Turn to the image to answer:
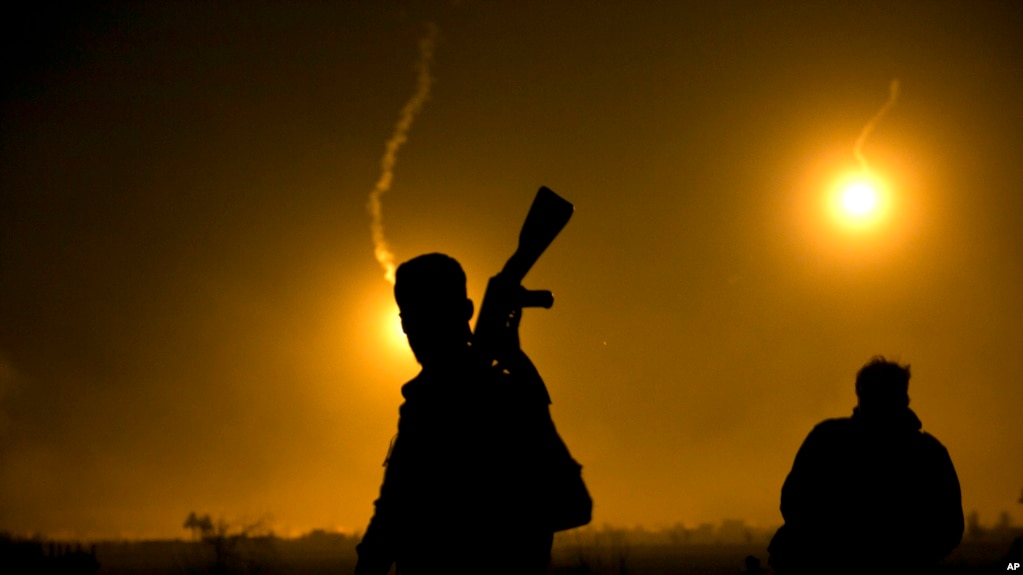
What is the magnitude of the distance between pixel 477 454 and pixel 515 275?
1.59 feet

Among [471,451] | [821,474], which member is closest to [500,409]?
[471,451]

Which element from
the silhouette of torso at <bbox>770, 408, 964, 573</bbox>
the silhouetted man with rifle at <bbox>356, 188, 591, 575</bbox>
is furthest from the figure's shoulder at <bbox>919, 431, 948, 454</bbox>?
the silhouetted man with rifle at <bbox>356, 188, 591, 575</bbox>

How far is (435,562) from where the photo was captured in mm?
2248

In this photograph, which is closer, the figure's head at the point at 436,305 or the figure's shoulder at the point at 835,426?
the figure's head at the point at 436,305

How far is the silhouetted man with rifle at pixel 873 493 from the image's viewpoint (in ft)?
12.3

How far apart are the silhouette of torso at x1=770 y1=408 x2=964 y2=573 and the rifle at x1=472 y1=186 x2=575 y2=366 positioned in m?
2.22

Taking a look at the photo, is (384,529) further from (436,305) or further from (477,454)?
(436,305)

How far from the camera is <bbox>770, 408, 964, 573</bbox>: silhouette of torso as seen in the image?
12.3 feet

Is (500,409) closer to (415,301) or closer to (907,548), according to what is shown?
(415,301)

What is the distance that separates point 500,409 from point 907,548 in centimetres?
243

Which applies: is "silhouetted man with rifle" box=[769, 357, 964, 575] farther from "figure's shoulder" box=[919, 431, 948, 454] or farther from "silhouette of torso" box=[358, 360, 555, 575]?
"silhouette of torso" box=[358, 360, 555, 575]

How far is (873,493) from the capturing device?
151 inches

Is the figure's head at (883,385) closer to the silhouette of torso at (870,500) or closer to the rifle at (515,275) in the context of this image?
the silhouette of torso at (870,500)

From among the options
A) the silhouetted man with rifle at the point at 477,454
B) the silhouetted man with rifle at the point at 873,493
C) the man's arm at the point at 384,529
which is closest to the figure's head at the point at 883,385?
the silhouetted man with rifle at the point at 873,493
